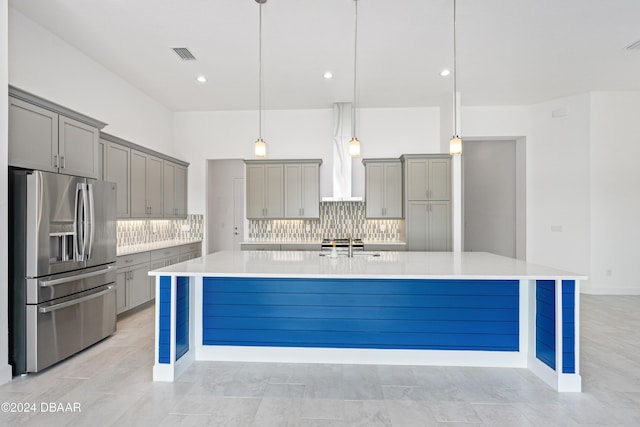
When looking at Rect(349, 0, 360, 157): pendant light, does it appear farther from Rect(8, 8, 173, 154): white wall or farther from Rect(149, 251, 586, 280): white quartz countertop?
Rect(8, 8, 173, 154): white wall

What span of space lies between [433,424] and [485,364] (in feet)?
3.63

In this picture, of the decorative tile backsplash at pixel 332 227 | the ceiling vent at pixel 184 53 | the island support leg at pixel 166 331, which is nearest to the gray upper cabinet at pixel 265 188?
the decorative tile backsplash at pixel 332 227

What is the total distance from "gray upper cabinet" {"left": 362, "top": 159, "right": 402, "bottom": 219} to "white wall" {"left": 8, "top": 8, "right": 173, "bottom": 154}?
3.75 meters

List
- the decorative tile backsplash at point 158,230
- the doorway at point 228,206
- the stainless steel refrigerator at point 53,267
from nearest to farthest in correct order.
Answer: the stainless steel refrigerator at point 53,267 < the decorative tile backsplash at point 158,230 < the doorway at point 228,206

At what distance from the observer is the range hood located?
20.7 feet

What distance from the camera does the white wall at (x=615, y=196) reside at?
5859 mm

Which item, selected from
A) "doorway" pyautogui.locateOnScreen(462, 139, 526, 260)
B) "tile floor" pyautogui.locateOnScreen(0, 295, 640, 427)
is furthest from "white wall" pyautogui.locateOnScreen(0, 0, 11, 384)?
"doorway" pyautogui.locateOnScreen(462, 139, 526, 260)

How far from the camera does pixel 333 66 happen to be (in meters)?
4.75

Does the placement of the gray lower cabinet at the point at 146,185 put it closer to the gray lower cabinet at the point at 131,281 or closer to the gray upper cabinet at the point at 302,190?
the gray lower cabinet at the point at 131,281

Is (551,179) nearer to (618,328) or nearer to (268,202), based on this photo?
(618,328)

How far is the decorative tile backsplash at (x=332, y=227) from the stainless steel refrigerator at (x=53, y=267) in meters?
3.26

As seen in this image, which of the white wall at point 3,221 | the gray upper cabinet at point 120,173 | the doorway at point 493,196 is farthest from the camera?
the doorway at point 493,196

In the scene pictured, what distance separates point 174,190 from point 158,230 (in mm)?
747

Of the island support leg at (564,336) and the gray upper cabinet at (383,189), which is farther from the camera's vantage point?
the gray upper cabinet at (383,189)
